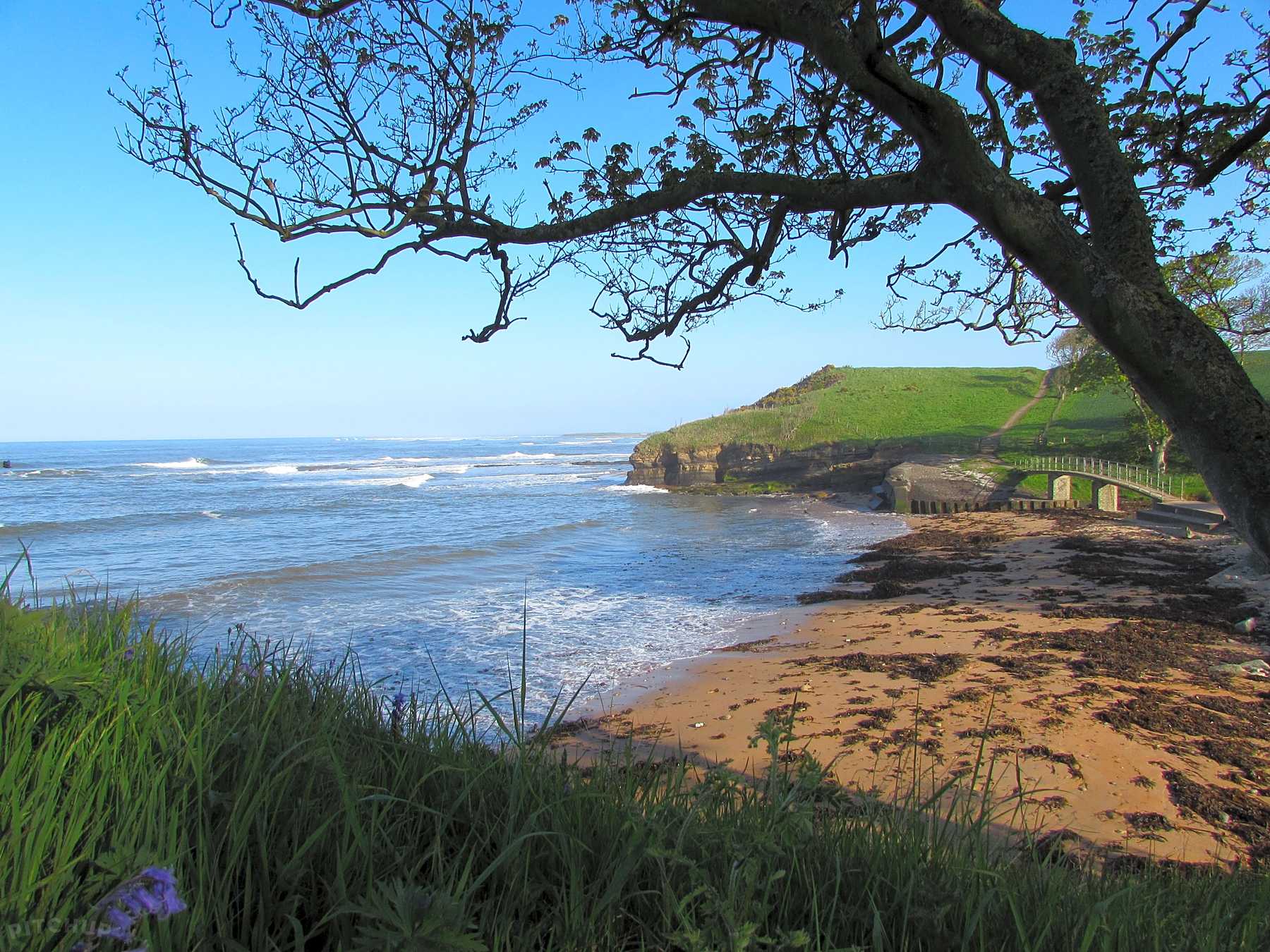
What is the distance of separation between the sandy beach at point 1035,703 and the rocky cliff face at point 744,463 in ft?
74.3

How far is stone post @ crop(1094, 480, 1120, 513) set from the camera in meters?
23.8

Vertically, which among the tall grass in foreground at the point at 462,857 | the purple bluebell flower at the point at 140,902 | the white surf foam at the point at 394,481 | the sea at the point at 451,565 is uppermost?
the purple bluebell flower at the point at 140,902

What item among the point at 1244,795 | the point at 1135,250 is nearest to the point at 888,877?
the point at 1135,250

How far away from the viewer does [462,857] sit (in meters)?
1.96

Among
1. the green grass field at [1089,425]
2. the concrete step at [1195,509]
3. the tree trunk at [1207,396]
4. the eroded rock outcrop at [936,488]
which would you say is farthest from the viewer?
the green grass field at [1089,425]

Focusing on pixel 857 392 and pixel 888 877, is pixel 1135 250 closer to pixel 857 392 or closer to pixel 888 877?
pixel 888 877

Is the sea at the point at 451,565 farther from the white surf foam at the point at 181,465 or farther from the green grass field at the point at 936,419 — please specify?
the white surf foam at the point at 181,465

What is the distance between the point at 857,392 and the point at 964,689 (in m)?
44.8

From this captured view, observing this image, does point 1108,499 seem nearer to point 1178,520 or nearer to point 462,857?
point 1178,520

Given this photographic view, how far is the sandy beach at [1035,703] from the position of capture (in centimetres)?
524

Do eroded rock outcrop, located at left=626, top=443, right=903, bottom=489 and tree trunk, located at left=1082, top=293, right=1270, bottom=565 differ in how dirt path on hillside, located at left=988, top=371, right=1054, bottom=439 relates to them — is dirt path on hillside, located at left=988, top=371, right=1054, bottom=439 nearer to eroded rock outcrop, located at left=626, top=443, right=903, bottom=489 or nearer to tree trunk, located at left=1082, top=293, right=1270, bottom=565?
eroded rock outcrop, located at left=626, top=443, right=903, bottom=489

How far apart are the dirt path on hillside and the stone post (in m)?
13.6

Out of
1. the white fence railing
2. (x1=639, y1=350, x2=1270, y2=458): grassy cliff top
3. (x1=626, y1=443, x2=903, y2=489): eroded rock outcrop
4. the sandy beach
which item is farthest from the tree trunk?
(x1=626, y1=443, x2=903, y2=489): eroded rock outcrop

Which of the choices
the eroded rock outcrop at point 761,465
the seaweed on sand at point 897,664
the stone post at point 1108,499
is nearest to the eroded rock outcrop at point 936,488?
the stone post at point 1108,499
